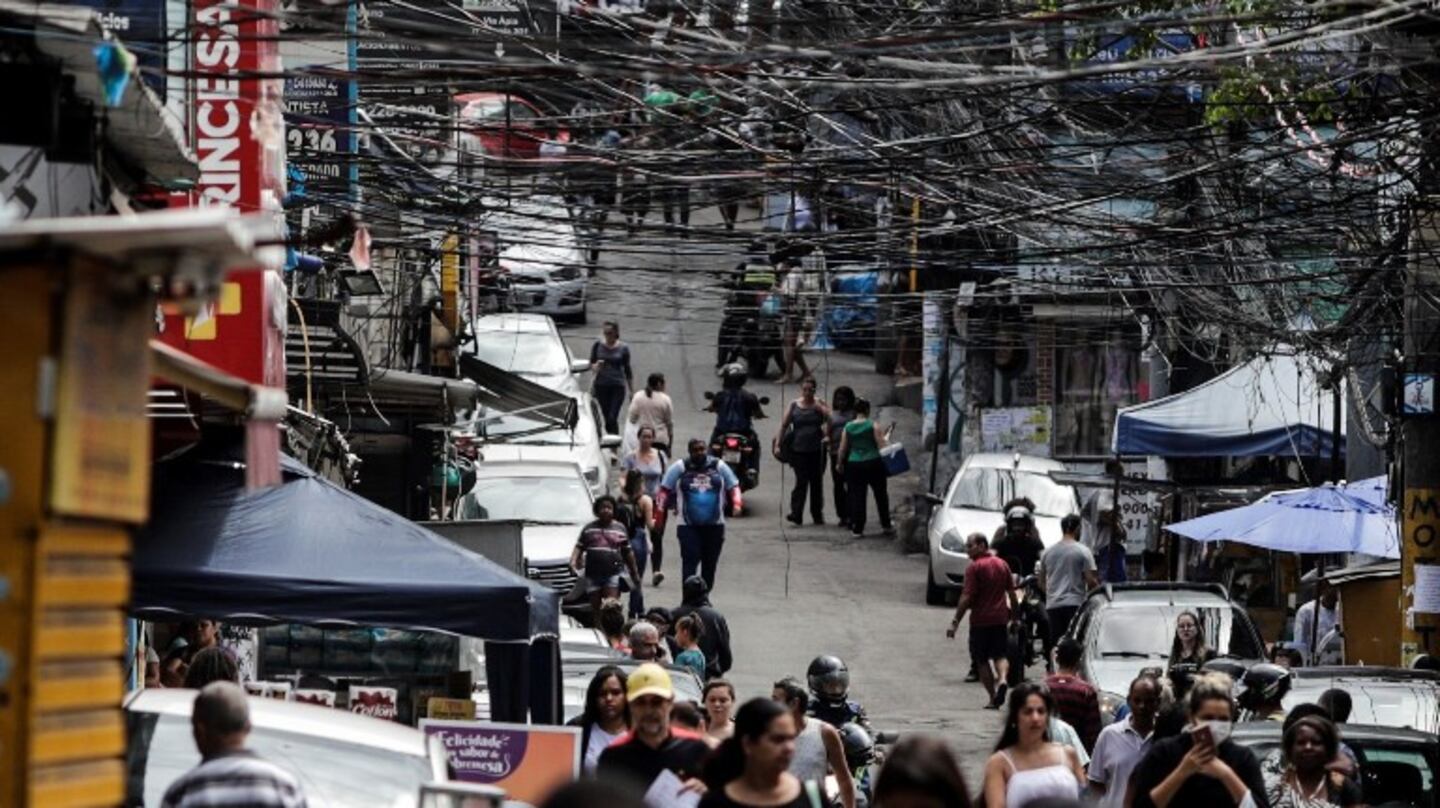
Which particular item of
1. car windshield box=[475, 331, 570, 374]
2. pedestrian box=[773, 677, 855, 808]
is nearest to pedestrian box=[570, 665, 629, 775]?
pedestrian box=[773, 677, 855, 808]

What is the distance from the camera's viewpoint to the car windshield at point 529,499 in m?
29.0

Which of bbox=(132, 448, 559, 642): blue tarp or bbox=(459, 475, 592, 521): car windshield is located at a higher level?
bbox=(132, 448, 559, 642): blue tarp

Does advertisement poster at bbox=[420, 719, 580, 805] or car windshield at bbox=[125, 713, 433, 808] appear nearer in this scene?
car windshield at bbox=[125, 713, 433, 808]

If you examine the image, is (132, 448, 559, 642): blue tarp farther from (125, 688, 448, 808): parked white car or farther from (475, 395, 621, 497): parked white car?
(475, 395, 621, 497): parked white car

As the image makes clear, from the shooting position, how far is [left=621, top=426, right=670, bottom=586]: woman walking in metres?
30.5

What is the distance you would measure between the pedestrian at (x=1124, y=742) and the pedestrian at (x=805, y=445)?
1942 cm

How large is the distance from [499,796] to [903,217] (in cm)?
2042

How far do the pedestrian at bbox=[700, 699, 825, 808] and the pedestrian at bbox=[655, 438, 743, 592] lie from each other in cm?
1893

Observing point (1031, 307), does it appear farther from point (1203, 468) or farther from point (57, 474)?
point (57, 474)

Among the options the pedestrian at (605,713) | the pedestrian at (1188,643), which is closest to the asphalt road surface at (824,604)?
the pedestrian at (1188,643)

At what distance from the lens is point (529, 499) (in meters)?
29.3

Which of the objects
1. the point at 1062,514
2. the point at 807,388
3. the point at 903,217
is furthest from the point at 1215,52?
the point at 807,388

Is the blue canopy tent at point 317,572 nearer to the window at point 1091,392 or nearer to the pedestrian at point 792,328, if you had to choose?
the pedestrian at point 792,328

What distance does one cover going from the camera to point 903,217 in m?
29.5
